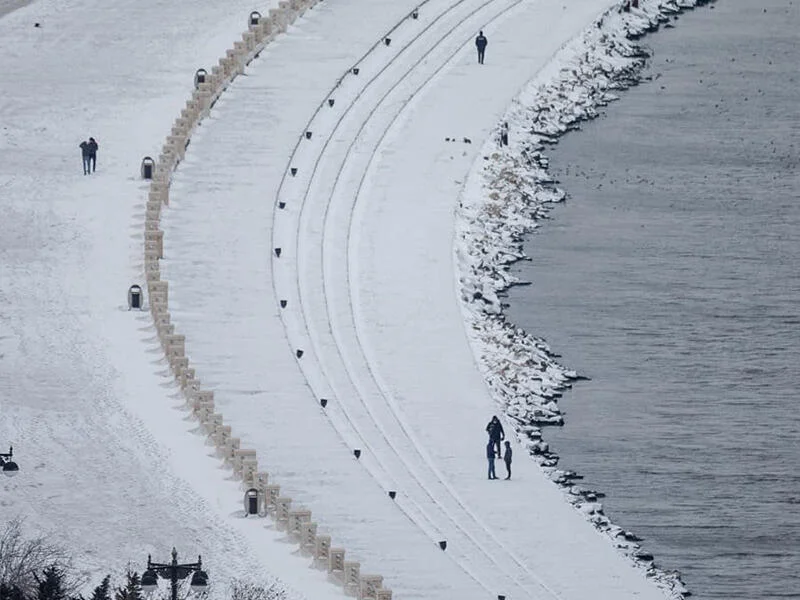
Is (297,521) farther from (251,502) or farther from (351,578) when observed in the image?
(351,578)

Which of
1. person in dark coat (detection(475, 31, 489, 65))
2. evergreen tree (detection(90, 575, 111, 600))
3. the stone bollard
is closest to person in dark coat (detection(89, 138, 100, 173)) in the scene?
the stone bollard

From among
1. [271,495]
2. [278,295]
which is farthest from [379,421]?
[278,295]

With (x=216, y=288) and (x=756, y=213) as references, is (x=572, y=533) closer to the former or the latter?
(x=216, y=288)

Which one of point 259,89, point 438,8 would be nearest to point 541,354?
point 259,89

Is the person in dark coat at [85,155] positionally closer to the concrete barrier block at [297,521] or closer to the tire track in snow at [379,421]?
the tire track in snow at [379,421]

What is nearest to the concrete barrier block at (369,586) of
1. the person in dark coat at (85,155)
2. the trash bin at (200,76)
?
the person in dark coat at (85,155)

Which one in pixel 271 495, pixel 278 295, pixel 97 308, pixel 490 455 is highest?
pixel 278 295

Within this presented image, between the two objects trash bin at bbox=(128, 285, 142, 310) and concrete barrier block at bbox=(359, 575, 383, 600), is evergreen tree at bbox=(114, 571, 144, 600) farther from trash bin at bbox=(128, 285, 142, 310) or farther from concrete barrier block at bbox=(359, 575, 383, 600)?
trash bin at bbox=(128, 285, 142, 310)
